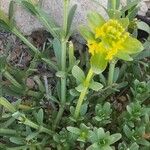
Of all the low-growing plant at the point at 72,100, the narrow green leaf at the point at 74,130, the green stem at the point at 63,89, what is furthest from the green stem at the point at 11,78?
the narrow green leaf at the point at 74,130

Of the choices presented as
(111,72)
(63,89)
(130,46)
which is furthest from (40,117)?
(130,46)

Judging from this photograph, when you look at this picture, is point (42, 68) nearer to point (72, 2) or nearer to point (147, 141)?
point (72, 2)

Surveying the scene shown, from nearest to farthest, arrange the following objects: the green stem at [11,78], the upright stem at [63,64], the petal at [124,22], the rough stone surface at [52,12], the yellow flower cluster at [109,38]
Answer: the yellow flower cluster at [109,38] → the petal at [124,22] → the upright stem at [63,64] → the green stem at [11,78] → the rough stone surface at [52,12]

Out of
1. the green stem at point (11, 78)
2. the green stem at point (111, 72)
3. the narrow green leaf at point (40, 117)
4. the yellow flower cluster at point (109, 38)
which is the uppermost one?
the yellow flower cluster at point (109, 38)

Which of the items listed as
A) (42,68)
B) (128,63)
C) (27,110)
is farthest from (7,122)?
(128,63)

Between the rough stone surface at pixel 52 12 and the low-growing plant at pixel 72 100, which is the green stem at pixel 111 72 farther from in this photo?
the rough stone surface at pixel 52 12
